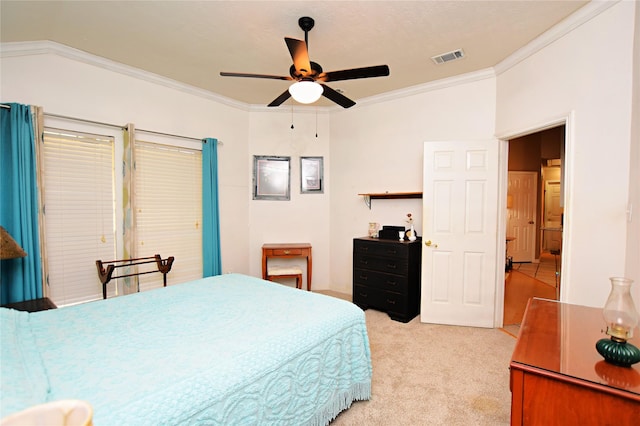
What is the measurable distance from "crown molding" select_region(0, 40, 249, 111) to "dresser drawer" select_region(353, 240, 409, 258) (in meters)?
2.86

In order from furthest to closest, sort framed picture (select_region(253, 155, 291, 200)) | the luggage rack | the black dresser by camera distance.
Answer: framed picture (select_region(253, 155, 291, 200)) < the black dresser < the luggage rack

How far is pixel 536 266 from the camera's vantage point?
22.4ft

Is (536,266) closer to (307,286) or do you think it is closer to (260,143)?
(307,286)

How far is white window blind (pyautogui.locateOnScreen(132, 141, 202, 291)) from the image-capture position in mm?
3438

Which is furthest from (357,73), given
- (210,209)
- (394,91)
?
(210,209)

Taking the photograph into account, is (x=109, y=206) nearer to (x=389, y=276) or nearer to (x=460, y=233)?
(x=389, y=276)

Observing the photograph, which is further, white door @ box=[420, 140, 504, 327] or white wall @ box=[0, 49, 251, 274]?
white door @ box=[420, 140, 504, 327]

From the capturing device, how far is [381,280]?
3.71 m

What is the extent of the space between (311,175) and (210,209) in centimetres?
162

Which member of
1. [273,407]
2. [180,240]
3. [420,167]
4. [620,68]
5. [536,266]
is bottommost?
[536,266]

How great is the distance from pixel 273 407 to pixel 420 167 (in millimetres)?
3342

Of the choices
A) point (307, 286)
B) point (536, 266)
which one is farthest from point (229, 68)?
point (536, 266)

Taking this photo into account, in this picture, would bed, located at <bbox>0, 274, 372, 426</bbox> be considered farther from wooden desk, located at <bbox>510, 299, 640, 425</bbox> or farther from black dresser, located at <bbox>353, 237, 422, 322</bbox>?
black dresser, located at <bbox>353, 237, 422, 322</bbox>

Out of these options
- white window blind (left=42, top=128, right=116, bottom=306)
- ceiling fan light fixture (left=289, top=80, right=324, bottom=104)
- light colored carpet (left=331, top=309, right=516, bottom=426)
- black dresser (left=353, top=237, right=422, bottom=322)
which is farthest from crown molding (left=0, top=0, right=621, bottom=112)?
light colored carpet (left=331, top=309, right=516, bottom=426)
